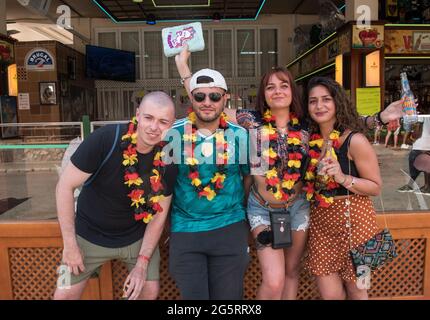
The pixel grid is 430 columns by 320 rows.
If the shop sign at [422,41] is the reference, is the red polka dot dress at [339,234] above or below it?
below

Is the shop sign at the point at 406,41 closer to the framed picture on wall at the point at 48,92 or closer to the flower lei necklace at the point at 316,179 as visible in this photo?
the flower lei necklace at the point at 316,179

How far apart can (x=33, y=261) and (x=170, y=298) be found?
97cm

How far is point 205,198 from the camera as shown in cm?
210

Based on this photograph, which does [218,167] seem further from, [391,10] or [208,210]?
[391,10]

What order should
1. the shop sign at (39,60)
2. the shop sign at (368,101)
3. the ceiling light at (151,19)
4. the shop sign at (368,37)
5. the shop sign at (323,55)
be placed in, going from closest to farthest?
the shop sign at (368,101) < the shop sign at (368,37) < the shop sign at (323,55) < the shop sign at (39,60) < the ceiling light at (151,19)

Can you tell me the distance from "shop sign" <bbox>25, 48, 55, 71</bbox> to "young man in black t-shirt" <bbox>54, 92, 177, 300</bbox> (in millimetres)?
11758

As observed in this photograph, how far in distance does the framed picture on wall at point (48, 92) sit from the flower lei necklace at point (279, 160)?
11.9m

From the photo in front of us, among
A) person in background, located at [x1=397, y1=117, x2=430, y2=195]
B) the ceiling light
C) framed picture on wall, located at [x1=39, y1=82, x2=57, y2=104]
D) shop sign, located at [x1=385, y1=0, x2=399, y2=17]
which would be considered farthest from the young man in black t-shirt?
the ceiling light

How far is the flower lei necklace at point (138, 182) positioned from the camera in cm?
209

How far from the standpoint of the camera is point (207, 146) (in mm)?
2148

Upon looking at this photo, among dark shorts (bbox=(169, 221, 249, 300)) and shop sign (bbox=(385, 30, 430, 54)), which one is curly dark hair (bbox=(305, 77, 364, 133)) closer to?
dark shorts (bbox=(169, 221, 249, 300))

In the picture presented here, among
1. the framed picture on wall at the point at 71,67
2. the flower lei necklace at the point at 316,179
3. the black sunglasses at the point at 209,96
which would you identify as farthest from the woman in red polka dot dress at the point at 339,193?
the framed picture on wall at the point at 71,67

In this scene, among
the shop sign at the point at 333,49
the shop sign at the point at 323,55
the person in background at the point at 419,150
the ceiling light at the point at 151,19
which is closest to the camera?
the person in background at the point at 419,150

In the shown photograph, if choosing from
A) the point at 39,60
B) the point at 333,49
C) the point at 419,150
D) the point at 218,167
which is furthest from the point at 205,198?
the point at 39,60
